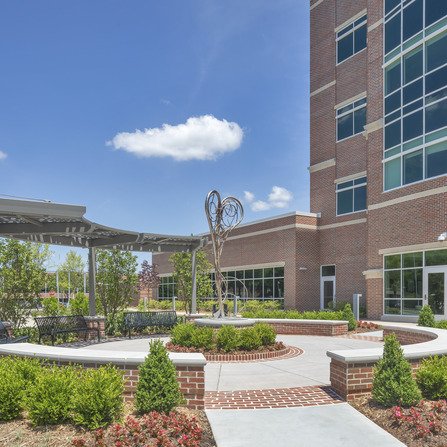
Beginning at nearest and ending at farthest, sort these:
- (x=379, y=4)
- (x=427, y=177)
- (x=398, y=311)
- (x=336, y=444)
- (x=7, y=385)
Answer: (x=336, y=444) < (x=7, y=385) < (x=427, y=177) < (x=398, y=311) < (x=379, y=4)

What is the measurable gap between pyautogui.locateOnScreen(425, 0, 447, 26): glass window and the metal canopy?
14.3m

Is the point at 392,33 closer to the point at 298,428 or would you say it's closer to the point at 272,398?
the point at 272,398

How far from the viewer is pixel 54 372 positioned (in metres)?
5.76

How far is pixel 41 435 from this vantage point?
5.15 metres

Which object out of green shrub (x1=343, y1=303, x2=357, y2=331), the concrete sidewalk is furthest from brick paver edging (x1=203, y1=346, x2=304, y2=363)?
green shrub (x1=343, y1=303, x2=357, y2=331)

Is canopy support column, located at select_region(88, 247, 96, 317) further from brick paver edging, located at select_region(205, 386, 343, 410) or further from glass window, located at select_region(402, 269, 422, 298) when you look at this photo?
glass window, located at select_region(402, 269, 422, 298)

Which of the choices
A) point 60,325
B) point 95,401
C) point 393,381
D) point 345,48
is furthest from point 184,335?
point 345,48

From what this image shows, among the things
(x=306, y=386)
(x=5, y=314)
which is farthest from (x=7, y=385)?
(x=5, y=314)

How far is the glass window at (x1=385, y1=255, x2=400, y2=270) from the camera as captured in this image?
71.3 ft

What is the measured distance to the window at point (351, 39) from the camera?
27.1 meters

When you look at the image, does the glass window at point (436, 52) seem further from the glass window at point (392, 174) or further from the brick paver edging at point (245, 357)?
the brick paver edging at point (245, 357)

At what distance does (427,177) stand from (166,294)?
3090 cm

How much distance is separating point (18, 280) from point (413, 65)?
19082 mm

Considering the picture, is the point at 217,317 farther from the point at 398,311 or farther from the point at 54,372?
the point at 398,311
